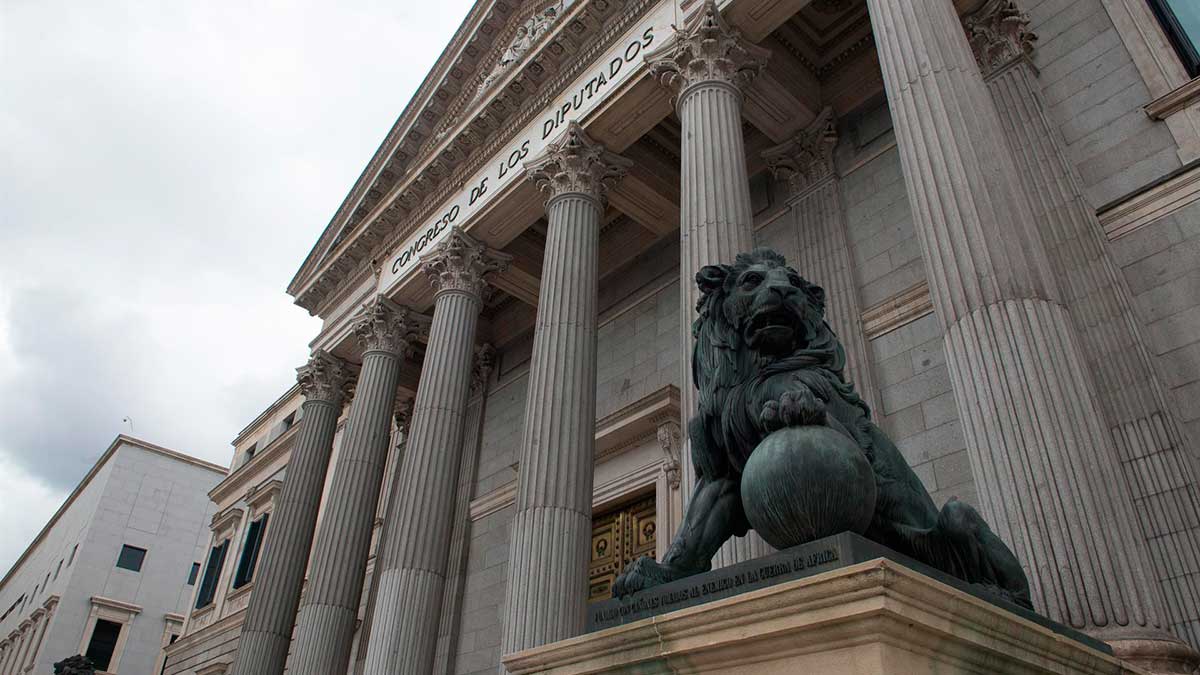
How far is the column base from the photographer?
4758 millimetres

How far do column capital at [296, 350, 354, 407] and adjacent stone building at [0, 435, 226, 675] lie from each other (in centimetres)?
2508

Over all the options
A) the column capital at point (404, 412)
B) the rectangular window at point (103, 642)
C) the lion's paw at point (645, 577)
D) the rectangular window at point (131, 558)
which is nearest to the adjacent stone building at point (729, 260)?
the column capital at point (404, 412)

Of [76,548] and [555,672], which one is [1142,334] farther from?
[76,548]

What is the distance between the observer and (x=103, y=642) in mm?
39562

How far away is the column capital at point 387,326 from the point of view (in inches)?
695

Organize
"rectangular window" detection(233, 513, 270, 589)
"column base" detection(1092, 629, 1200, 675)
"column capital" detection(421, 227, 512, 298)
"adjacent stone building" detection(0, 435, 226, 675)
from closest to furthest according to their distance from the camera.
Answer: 1. "column base" detection(1092, 629, 1200, 675)
2. "column capital" detection(421, 227, 512, 298)
3. "rectangular window" detection(233, 513, 270, 589)
4. "adjacent stone building" detection(0, 435, 226, 675)

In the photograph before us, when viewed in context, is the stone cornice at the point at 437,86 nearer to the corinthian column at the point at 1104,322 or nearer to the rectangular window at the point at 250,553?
the corinthian column at the point at 1104,322

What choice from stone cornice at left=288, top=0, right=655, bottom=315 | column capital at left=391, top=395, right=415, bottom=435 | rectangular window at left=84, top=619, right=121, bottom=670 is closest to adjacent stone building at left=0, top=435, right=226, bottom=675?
rectangular window at left=84, top=619, right=121, bottom=670

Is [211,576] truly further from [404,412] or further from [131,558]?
[131,558]

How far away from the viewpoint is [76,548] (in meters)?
42.2

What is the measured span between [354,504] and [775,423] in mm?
13688

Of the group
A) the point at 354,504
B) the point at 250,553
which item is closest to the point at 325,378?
the point at 354,504

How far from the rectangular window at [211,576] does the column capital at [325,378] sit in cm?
1216

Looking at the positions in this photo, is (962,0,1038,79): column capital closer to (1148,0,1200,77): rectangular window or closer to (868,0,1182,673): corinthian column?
(1148,0,1200,77): rectangular window
